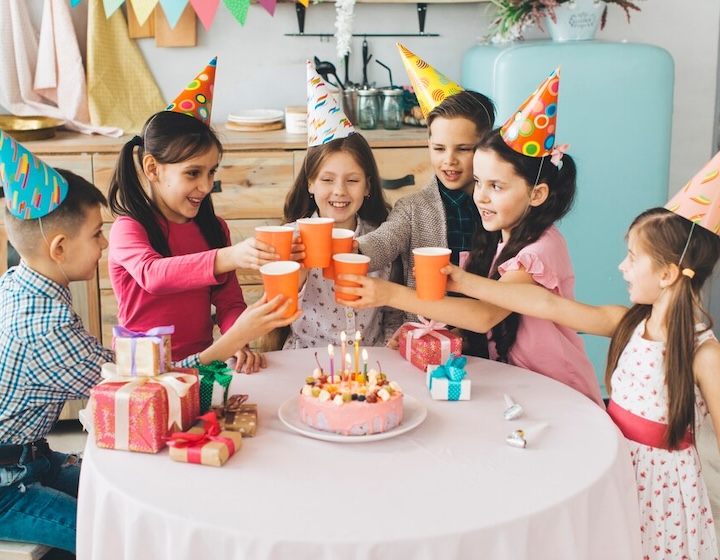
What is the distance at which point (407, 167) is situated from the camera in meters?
3.66

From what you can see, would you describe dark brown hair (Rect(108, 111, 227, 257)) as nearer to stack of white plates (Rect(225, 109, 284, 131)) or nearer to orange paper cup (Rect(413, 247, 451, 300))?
orange paper cup (Rect(413, 247, 451, 300))

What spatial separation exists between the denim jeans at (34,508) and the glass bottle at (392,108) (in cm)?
229

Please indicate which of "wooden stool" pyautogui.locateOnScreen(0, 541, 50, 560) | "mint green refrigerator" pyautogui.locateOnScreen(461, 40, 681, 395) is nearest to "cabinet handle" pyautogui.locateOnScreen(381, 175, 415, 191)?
"mint green refrigerator" pyautogui.locateOnScreen(461, 40, 681, 395)

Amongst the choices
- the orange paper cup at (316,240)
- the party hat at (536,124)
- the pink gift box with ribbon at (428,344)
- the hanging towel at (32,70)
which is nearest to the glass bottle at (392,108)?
the hanging towel at (32,70)

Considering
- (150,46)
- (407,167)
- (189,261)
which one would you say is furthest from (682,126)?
(189,261)

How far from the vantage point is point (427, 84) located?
2.56 metres

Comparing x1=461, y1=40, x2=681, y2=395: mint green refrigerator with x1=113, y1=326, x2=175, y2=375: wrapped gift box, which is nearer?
x1=113, y1=326, x2=175, y2=375: wrapped gift box

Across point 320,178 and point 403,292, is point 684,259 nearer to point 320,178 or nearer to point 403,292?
point 403,292

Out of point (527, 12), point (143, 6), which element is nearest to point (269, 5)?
point (143, 6)

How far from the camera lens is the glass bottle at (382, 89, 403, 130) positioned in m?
3.79

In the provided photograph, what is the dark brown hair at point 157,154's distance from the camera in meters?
2.30

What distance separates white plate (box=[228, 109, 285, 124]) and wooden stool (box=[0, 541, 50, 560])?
232cm

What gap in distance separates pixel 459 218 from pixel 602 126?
4.28ft

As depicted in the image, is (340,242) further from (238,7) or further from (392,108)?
(392,108)
